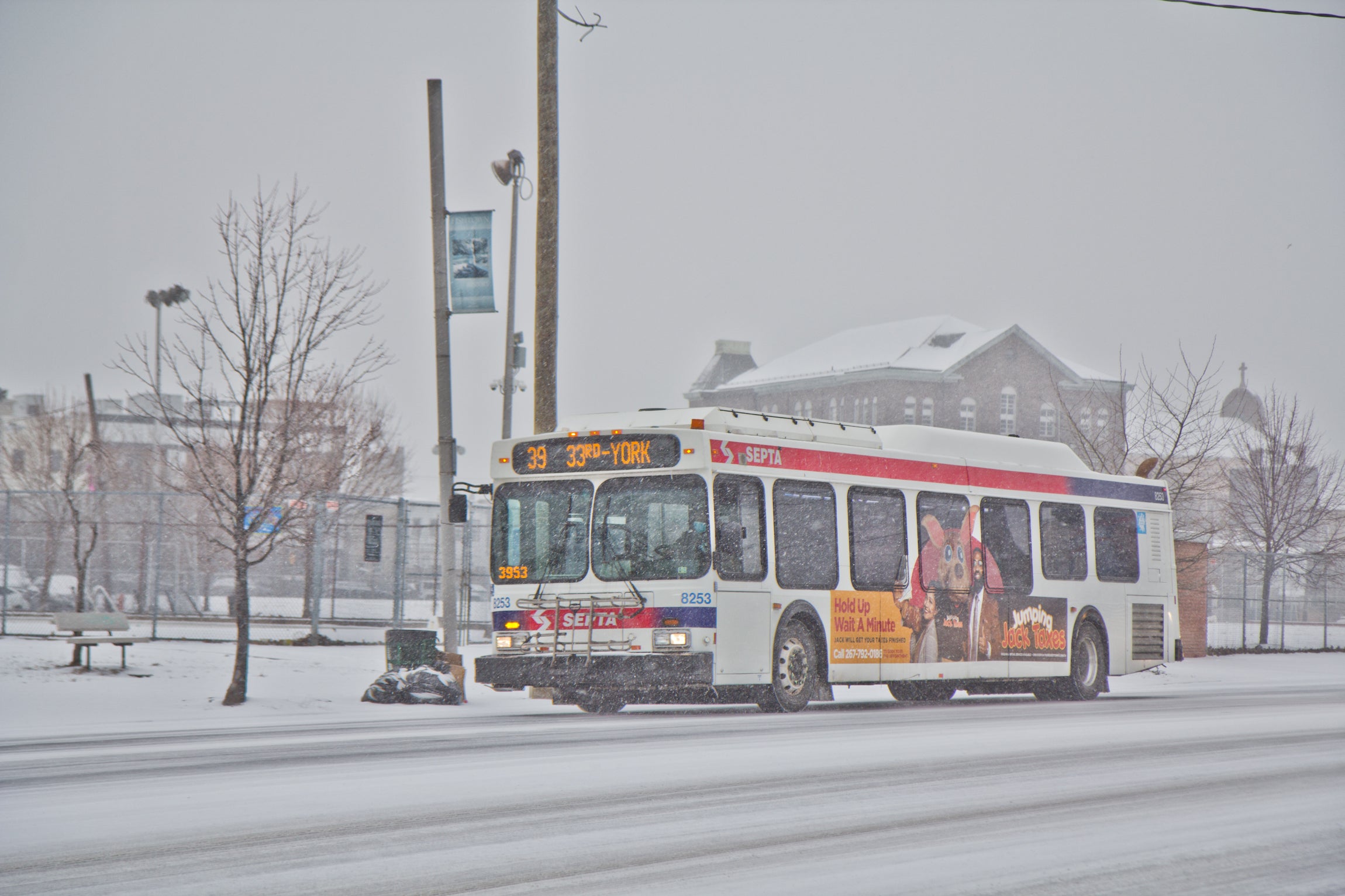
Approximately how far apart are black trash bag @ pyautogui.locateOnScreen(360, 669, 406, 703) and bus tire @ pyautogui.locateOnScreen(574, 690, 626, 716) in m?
2.25

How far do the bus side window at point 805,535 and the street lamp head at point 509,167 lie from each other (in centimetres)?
1075

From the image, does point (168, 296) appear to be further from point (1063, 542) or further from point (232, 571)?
point (1063, 542)

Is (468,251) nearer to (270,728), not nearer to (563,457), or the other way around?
(563,457)

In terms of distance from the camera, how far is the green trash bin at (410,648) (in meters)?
18.2

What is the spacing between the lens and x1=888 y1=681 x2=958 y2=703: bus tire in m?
19.6

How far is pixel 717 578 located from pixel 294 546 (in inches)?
1056

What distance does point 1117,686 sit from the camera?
26.2 metres

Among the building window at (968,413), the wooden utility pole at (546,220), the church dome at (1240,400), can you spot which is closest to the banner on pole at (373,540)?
the wooden utility pole at (546,220)

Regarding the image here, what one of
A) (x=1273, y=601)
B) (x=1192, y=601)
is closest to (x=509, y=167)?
(x=1192, y=601)

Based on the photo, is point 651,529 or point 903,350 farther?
point 903,350

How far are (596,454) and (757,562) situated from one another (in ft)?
6.86

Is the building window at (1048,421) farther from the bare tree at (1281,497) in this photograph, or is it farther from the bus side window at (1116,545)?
the bus side window at (1116,545)

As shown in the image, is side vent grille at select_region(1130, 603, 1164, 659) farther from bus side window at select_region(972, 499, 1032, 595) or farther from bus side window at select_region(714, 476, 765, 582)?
bus side window at select_region(714, 476, 765, 582)

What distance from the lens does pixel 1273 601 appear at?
38688 mm
